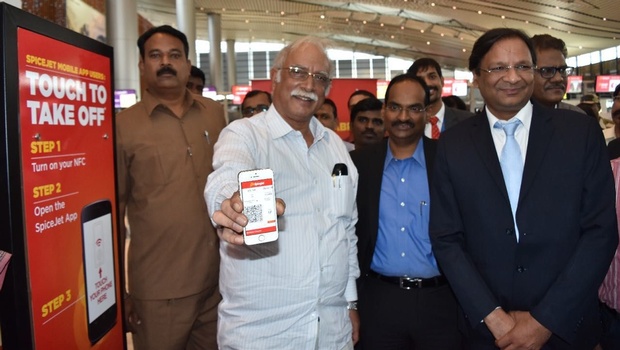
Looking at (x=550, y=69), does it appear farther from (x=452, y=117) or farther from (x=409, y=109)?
(x=409, y=109)

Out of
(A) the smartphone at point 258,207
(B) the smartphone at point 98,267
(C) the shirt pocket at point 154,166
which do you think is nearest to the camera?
(A) the smartphone at point 258,207

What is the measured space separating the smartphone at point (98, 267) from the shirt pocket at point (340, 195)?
33.5 inches

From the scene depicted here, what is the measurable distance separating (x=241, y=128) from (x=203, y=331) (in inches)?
48.4

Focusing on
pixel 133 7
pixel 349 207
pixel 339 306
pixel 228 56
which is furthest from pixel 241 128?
pixel 228 56

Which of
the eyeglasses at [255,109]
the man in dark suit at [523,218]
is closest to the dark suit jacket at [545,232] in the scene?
the man in dark suit at [523,218]

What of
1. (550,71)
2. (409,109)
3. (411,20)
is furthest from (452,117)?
(411,20)

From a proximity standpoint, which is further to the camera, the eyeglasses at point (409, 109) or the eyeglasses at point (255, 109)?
the eyeglasses at point (255, 109)

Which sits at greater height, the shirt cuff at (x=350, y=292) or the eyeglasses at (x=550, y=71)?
the eyeglasses at (x=550, y=71)

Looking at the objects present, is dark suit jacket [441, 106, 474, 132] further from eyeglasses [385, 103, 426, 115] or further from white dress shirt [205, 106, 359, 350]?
white dress shirt [205, 106, 359, 350]

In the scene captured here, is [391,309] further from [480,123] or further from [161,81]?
[161,81]

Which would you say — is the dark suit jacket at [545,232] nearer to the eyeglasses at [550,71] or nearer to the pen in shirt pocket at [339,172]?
the pen in shirt pocket at [339,172]

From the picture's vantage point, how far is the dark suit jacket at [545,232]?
71.9 inches

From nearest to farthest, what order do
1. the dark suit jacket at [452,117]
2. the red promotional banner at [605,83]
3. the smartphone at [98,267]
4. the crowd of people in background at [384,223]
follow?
the smartphone at [98,267]
the crowd of people in background at [384,223]
the dark suit jacket at [452,117]
the red promotional banner at [605,83]

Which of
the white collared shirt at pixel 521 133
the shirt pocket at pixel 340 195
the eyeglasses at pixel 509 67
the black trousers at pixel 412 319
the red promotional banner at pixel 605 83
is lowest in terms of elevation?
the black trousers at pixel 412 319
